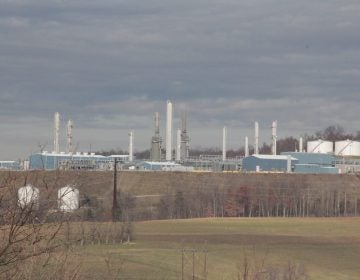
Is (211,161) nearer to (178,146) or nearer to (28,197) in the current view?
(178,146)

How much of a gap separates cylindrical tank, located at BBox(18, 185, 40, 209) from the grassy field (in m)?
2.38

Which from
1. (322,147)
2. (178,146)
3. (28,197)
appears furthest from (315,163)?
(28,197)

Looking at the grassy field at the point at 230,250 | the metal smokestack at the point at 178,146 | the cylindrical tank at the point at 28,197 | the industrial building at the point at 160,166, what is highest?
the metal smokestack at the point at 178,146

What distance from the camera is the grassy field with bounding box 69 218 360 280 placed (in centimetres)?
3356

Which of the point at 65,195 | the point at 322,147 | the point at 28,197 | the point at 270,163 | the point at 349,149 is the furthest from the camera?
the point at 322,147

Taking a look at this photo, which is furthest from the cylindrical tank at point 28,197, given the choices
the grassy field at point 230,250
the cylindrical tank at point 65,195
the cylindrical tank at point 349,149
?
the cylindrical tank at point 349,149

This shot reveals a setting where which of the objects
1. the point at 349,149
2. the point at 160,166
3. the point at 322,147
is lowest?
the point at 160,166

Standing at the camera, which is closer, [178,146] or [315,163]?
[315,163]

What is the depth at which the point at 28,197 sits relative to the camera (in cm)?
799

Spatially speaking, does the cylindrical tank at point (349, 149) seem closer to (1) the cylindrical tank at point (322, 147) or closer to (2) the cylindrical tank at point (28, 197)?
(1) the cylindrical tank at point (322, 147)

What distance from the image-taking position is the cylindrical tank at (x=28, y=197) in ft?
25.4

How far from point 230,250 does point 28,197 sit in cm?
4686

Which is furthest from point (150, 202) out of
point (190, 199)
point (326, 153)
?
point (326, 153)

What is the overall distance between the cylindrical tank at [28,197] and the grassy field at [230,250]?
7.80ft
